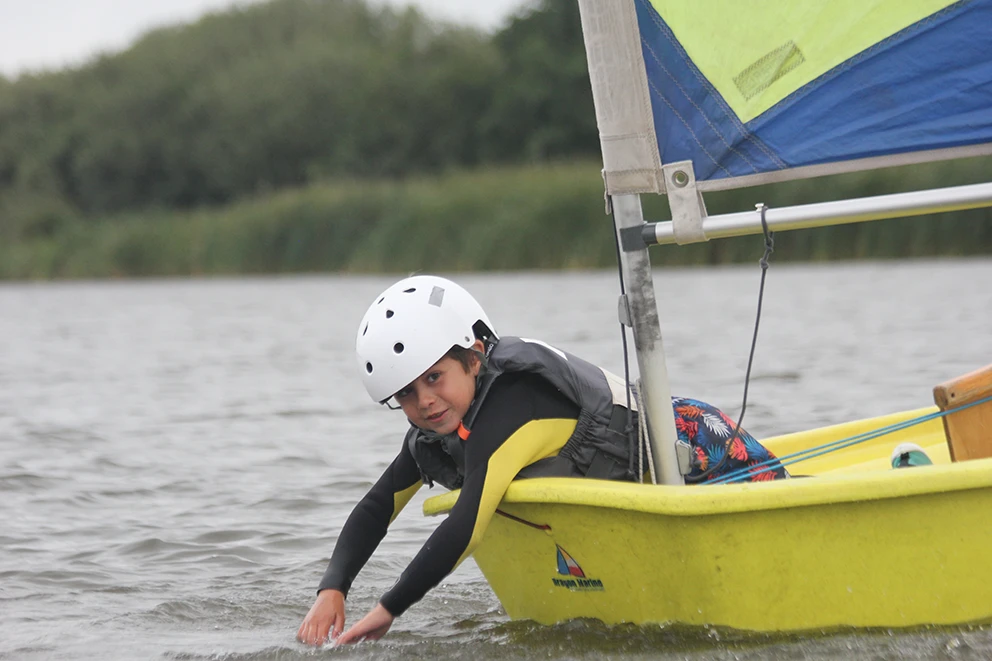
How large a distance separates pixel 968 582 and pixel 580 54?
39308mm

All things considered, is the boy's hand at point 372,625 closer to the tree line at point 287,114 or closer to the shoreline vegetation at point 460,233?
the shoreline vegetation at point 460,233

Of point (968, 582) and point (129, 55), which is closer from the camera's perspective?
point (968, 582)

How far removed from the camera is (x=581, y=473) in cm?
367

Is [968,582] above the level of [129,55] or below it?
below

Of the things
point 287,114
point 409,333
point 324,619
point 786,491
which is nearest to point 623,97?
point 409,333

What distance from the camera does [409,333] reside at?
11.4 feet

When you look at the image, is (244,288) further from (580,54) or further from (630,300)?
(630,300)

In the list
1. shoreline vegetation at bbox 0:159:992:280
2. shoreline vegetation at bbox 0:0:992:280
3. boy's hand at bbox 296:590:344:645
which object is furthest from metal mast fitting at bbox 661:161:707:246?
shoreline vegetation at bbox 0:159:992:280

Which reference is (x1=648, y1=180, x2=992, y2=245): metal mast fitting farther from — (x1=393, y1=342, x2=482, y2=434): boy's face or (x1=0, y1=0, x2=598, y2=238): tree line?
(x1=0, y1=0, x2=598, y2=238): tree line

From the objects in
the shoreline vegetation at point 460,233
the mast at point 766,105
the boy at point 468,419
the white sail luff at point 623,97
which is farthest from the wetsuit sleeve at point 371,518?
the shoreline vegetation at point 460,233

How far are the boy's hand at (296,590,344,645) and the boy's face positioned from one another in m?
0.59

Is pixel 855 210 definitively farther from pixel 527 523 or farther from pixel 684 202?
pixel 527 523

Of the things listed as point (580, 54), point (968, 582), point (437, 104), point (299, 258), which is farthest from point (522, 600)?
point (437, 104)

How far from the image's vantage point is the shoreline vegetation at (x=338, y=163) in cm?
2239
